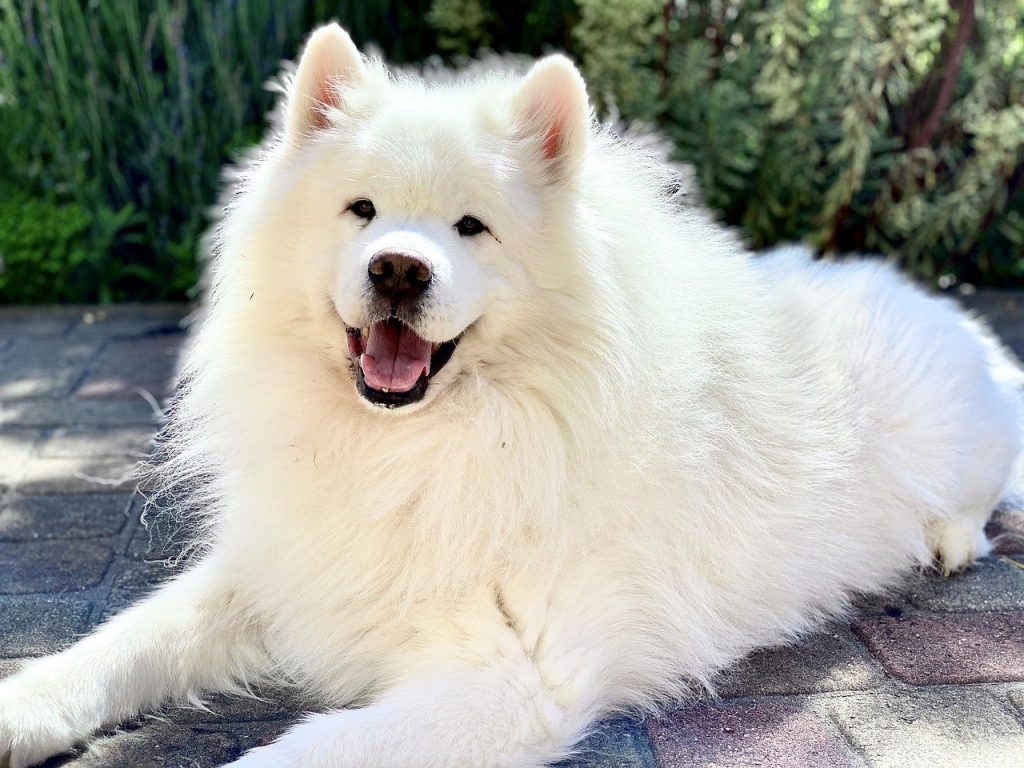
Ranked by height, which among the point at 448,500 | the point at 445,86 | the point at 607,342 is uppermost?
the point at 445,86

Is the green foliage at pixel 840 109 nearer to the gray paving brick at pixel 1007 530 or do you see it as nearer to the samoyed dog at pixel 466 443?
the gray paving brick at pixel 1007 530

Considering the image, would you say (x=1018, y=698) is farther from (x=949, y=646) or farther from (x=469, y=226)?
(x=469, y=226)

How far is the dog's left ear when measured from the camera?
2717 millimetres

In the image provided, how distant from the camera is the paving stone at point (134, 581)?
3.25 meters

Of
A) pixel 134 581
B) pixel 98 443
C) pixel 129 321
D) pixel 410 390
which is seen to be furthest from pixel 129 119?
pixel 410 390

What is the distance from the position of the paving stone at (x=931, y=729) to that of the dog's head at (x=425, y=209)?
1.29m

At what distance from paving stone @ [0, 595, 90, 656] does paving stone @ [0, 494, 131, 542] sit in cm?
50

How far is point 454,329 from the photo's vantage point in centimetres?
258

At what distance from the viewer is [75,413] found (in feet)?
16.2

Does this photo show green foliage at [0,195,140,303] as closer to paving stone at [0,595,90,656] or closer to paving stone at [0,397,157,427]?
paving stone at [0,397,157,427]

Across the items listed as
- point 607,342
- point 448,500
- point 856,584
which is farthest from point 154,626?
point 856,584

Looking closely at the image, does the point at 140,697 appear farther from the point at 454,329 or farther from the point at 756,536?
the point at 756,536

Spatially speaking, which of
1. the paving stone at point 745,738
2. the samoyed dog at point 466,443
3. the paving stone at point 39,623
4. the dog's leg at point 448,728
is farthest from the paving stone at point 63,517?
the paving stone at point 745,738

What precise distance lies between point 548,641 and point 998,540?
2.02 m
